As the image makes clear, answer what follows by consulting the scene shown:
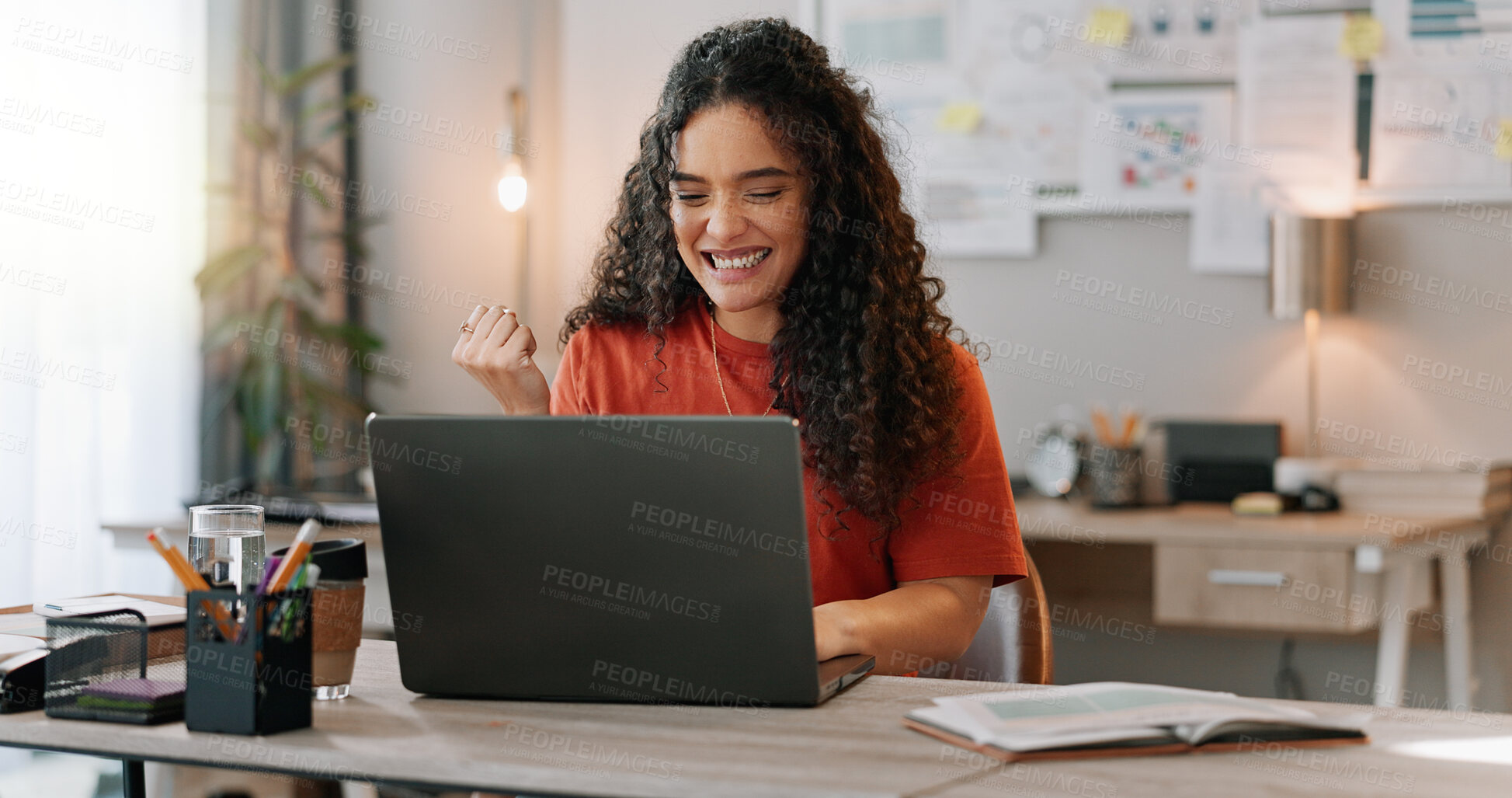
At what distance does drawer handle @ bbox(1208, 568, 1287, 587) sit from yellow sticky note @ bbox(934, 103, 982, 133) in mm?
1194

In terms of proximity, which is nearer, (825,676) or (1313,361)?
(825,676)

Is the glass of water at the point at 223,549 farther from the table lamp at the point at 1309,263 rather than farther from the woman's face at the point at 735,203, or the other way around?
the table lamp at the point at 1309,263

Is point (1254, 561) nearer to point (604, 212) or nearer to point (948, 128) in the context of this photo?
point (948, 128)

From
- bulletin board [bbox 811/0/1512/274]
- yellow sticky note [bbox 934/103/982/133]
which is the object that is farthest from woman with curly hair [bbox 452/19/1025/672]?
yellow sticky note [bbox 934/103/982/133]

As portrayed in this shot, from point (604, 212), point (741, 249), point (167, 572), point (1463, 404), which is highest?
point (604, 212)

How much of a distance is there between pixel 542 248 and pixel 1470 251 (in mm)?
2152

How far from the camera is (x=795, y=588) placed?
97cm

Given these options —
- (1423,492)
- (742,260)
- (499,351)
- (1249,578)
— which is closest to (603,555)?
(499,351)

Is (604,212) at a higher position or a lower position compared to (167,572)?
higher

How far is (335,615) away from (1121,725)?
600 mm

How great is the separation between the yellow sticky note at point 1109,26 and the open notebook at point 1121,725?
2.22 m

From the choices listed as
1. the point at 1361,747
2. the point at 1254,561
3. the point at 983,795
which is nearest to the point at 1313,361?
the point at 1254,561

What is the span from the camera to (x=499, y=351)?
1.32 metres

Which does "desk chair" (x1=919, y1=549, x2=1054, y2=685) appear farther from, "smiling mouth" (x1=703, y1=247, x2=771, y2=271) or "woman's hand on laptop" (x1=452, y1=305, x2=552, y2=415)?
"woman's hand on laptop" (x1=452, y1=305, x2=552, y2=415)
